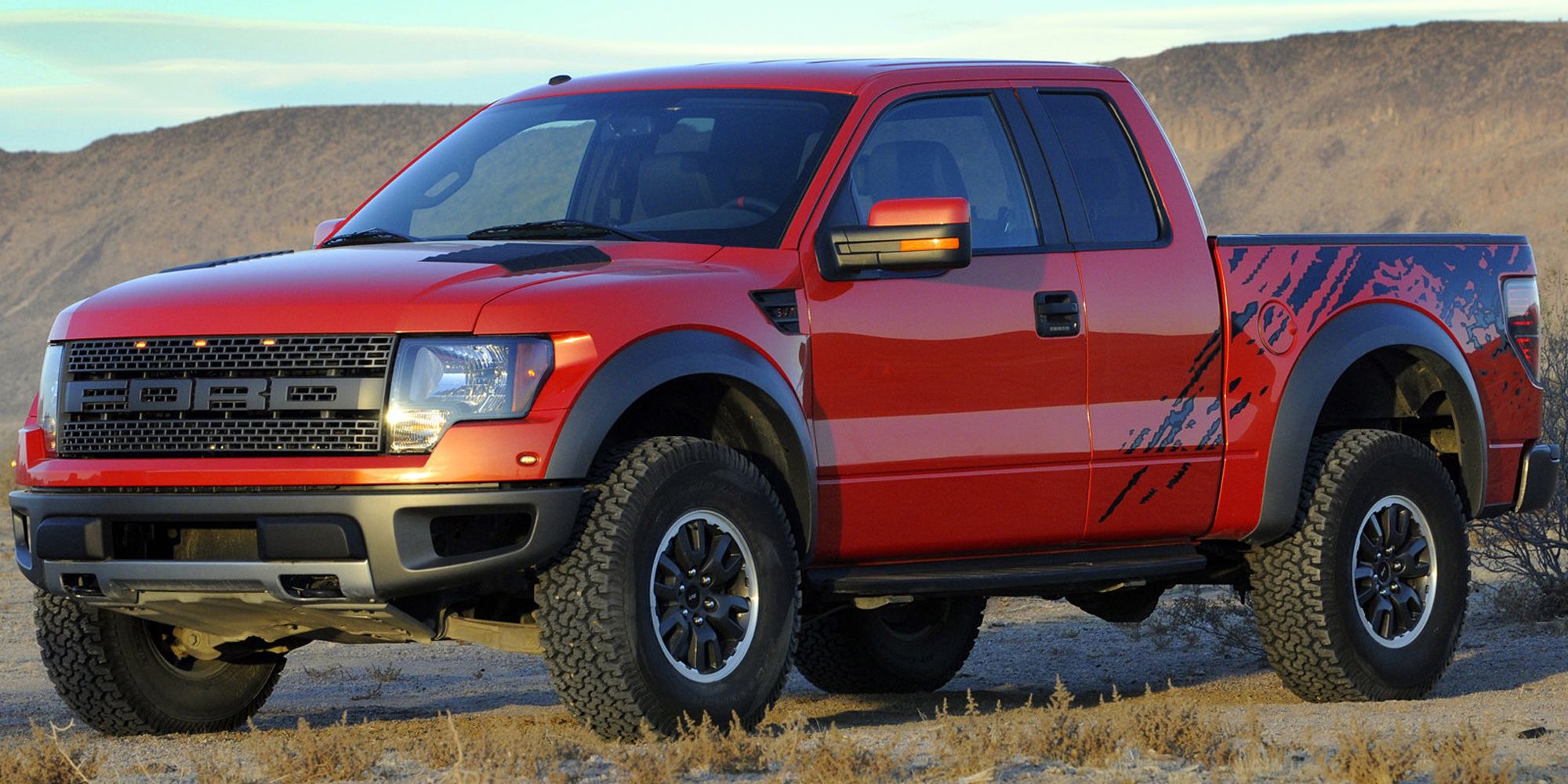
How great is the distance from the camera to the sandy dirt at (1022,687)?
6.28 meters

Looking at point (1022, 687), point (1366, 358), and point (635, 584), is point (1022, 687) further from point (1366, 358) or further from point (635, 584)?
point (635, 584)

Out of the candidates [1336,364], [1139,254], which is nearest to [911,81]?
[1139,254]

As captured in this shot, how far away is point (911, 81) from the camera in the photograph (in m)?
6.73

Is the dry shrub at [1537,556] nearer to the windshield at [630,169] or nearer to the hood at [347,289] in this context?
the windshield at [630,169]

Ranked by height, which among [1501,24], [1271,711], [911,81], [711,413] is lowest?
[1271,711]

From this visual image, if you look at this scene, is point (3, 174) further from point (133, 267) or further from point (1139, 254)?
point (1139, 254)

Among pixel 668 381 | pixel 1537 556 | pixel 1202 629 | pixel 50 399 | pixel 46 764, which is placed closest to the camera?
pixel 46 764

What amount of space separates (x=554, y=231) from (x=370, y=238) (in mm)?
662

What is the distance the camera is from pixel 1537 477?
26.5 ft

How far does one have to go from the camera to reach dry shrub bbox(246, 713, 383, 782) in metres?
5.23

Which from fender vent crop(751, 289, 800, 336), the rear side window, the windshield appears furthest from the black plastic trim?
fender vent crop(751, 289, 800, 336)

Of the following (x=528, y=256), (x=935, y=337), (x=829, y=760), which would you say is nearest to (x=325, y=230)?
(x=528, y=256)

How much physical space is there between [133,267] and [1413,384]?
50.7 m

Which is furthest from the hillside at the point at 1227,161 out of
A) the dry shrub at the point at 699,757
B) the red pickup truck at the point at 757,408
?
the dry shrub at the point at 699,757
